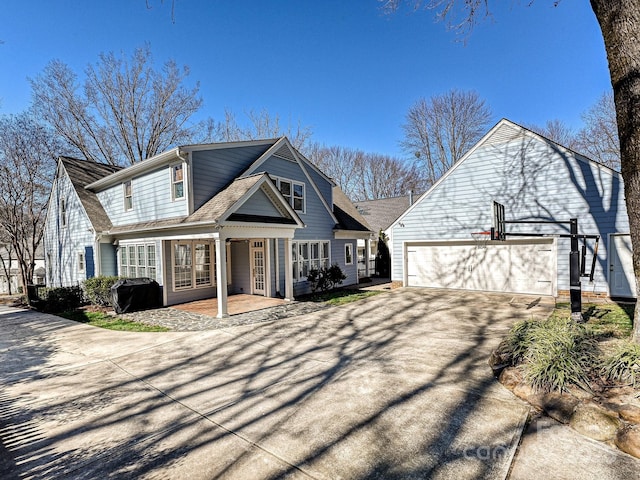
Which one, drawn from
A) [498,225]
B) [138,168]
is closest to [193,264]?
[138,168]

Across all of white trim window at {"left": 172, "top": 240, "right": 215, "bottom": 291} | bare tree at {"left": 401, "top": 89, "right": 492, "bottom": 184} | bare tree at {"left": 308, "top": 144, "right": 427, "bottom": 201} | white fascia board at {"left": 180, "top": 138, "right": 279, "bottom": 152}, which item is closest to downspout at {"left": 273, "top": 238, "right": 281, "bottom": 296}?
white trim window at {"left": 172, "top": 240, "right": 215, "bottom": 291}

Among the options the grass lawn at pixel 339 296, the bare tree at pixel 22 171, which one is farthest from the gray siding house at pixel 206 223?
the bare tree at pixel 22 171

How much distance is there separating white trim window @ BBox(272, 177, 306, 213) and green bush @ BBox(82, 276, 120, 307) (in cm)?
711

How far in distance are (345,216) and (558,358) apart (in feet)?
44.4

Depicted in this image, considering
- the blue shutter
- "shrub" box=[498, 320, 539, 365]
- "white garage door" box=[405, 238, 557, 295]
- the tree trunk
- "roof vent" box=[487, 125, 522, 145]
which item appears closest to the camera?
the tree trunk

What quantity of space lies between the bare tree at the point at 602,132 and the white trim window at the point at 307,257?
22155 mm

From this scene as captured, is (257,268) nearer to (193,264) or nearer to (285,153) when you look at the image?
(193,264)

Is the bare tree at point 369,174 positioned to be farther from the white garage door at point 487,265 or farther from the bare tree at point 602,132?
the white garage door at point 487,265

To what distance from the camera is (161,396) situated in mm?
4707

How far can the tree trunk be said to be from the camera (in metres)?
4.52

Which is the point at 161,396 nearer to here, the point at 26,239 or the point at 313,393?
the point at 313,393

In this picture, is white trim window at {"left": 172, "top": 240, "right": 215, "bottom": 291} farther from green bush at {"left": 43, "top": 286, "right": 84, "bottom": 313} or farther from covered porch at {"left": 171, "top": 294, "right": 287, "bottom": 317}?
green bush at {"left": 43, "top": 286, "right": 84, "bottom": 313}

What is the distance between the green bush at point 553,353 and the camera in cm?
418

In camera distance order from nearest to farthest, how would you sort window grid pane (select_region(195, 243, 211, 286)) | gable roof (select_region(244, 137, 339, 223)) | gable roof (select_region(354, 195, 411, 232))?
gable roof (select_region(244, 137, 339, 223)), window grid pane (select_region(195, 243, 211, 286)), gable roof (select_region(354, 195, 411, 232))
